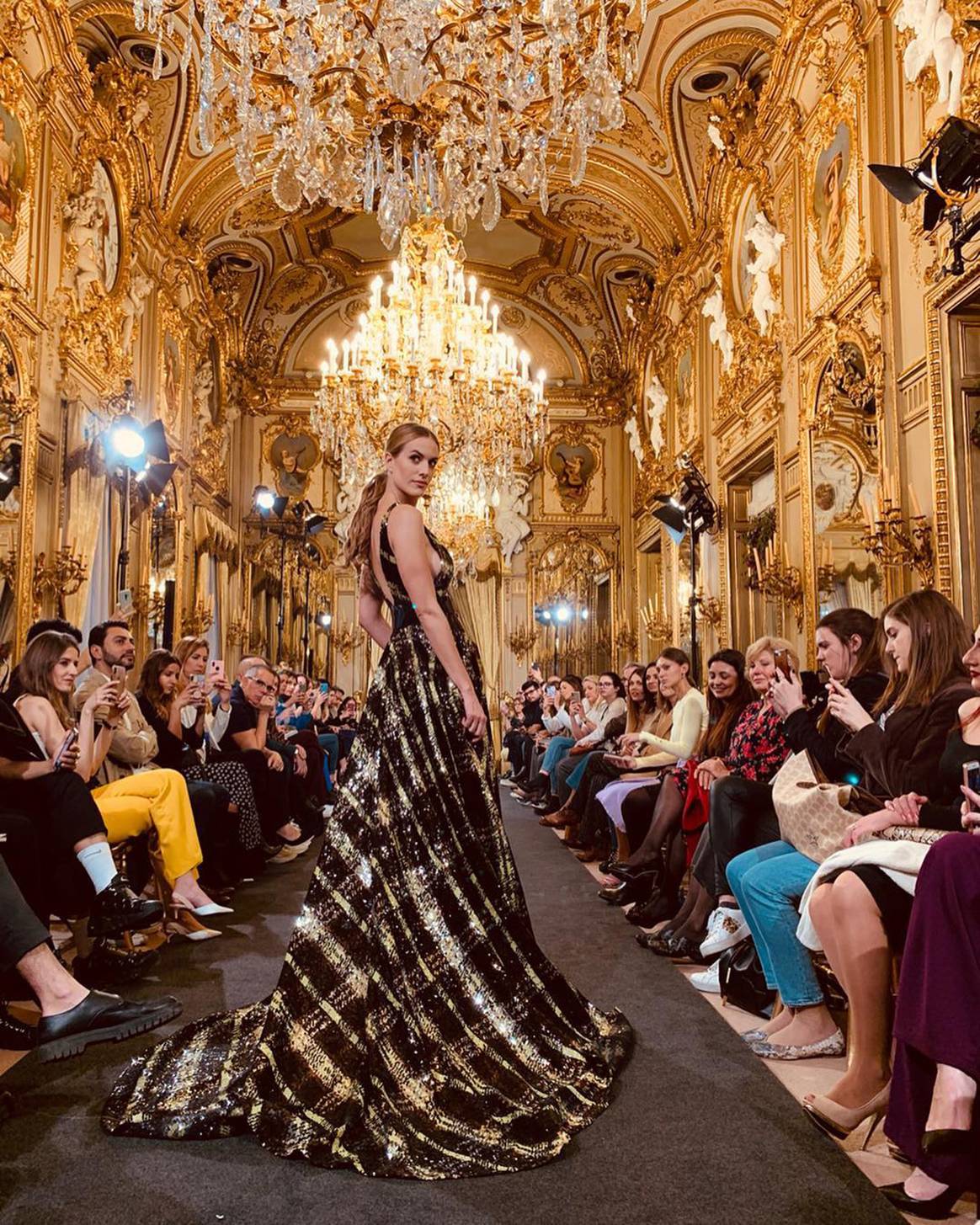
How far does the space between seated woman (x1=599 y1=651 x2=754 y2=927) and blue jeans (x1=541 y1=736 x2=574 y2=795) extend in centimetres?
341

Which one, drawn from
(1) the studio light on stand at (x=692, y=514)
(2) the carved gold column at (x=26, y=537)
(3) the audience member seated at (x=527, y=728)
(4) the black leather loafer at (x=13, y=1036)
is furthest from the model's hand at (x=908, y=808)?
(3) the audience member seated at (x=527, y=728)

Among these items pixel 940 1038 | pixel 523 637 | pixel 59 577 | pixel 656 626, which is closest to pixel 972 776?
pixel 940 1038

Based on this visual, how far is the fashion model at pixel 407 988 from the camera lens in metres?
2.29

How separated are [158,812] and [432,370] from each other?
5.82 metres

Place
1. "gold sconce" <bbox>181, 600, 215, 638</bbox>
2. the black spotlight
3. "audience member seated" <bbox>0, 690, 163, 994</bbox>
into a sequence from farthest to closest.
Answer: "gold sconce" <bbox>181, 600, 215, 638</bbox>, the black spotlight, "audience member seated" <bbox>0, 690, 163, 994</bbox>

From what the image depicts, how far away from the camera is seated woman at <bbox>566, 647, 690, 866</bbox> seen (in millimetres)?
5207

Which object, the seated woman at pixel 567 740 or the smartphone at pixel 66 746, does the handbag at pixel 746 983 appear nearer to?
the smartphone at pixel 66 746

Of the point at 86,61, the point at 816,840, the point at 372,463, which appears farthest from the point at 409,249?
the point at 816,840

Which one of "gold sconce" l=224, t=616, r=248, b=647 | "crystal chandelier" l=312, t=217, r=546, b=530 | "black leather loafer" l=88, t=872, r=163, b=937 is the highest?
"crystal chandelier" l=312, t=217, r=546, b=530

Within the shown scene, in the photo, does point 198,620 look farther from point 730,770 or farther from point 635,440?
point 730,770

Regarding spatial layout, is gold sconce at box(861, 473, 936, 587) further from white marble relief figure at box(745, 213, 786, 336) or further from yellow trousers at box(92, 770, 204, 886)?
yellow trousers at box(92, 770, 204, 886)

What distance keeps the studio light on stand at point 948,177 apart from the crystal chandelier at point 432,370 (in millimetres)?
4626

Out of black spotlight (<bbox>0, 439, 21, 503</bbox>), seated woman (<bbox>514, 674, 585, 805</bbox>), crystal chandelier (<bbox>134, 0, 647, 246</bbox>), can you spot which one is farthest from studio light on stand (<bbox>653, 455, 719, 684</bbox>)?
black spotlight (<bbox>0, 439, 21, 503</bbox>)

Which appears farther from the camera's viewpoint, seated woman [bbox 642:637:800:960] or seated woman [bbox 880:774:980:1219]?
seated woman [bbox 642:637:800:960]
